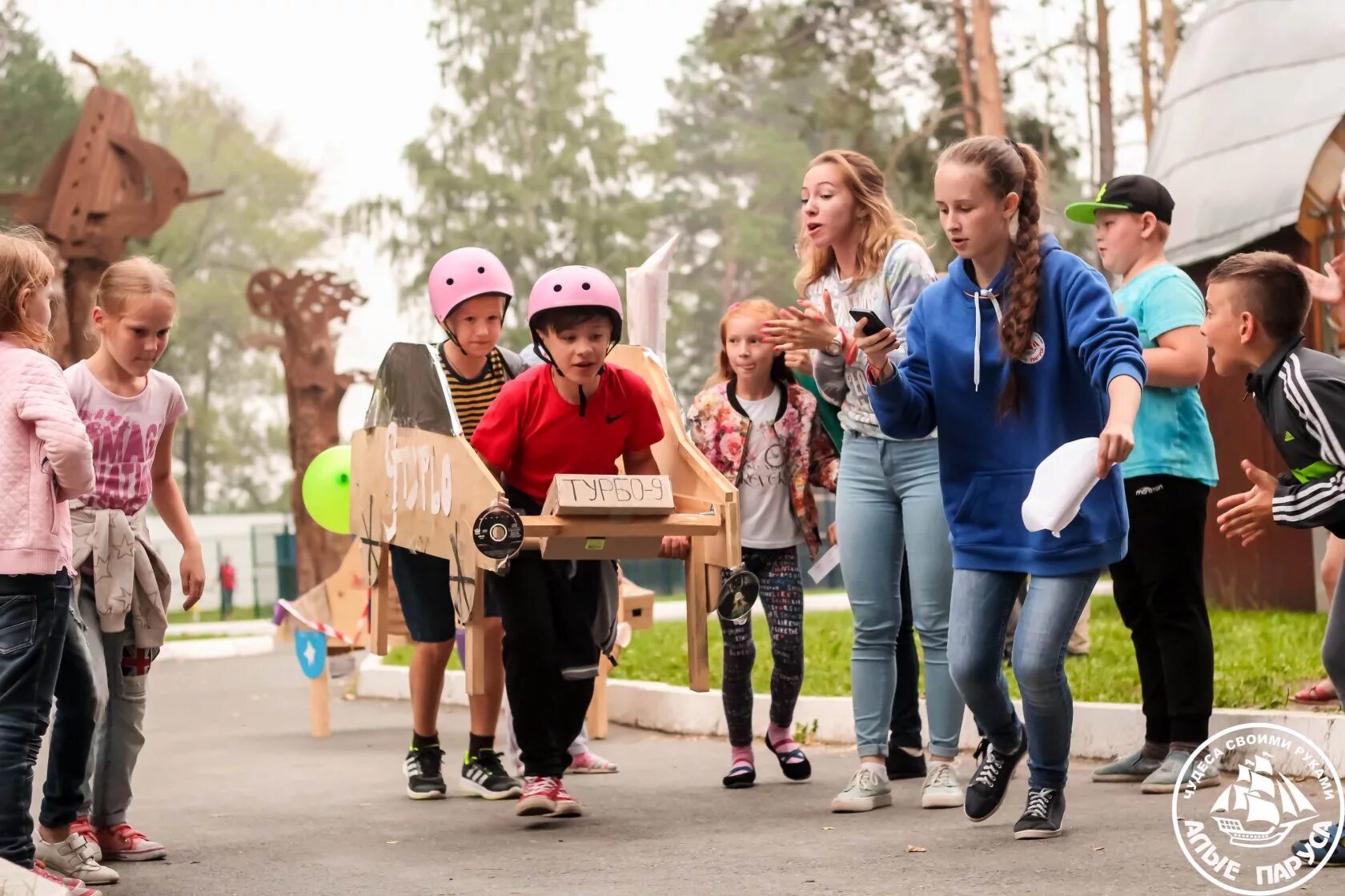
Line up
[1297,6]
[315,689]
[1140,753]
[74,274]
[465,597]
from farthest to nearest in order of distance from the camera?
[74,274] < [1297,6] < [315,689] < [1140,753] < [465,597]

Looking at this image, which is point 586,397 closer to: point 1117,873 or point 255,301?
point 1117,873

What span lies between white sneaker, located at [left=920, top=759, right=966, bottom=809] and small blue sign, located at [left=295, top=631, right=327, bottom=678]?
4519 millimetres

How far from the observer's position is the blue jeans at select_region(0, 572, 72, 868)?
448 cm

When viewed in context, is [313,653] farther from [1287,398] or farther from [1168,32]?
[1168,32]

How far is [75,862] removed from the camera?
500 centimetres

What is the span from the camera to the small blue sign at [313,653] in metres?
9.52

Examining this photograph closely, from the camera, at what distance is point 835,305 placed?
248 inches

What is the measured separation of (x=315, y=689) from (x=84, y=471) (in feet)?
17.5

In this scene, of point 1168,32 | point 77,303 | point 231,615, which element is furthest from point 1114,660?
point 231,615

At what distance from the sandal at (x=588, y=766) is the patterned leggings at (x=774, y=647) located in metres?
0.80

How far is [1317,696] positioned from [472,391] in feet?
12.1

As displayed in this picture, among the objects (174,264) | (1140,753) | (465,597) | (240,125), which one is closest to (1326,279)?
(1140,753)

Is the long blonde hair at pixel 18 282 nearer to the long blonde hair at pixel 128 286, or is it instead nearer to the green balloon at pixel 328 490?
the long blonde hair at pixel 128 286

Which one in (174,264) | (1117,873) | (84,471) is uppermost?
(174,264)
